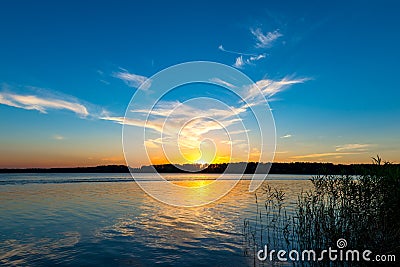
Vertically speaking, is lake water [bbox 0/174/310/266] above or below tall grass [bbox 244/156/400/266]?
below

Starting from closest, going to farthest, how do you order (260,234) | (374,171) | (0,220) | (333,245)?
1. (333,245)
2. (374,171)
3. (260,234)
4. (0,220)

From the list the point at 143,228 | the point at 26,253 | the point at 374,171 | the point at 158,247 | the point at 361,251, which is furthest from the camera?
the point at 143,228

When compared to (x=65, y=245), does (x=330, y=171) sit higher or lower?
higher

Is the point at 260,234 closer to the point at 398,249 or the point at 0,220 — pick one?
the point at 398,249

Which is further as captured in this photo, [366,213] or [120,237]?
[120,237]

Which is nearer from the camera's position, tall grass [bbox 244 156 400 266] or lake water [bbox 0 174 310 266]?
tall grass [bbox 244 156 400 266]

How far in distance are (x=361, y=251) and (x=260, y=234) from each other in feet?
24.0

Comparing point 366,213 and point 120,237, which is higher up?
point 366,213

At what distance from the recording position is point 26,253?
13680mm

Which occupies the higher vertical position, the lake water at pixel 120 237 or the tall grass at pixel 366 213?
the tall grass at pixel 366 213

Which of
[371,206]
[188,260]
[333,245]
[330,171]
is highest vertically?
[330,171]

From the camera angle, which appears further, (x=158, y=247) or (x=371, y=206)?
(x=158, y=247)

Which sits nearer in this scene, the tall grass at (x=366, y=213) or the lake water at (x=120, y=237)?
the tall grass at (x=366, y=213)

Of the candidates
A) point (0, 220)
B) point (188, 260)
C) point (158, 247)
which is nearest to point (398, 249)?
point (188, 260)
